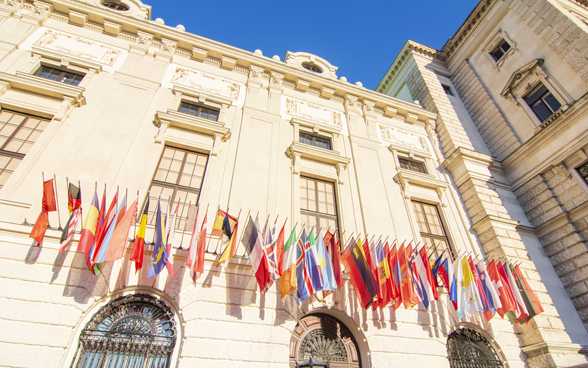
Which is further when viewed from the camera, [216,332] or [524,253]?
[524,253]

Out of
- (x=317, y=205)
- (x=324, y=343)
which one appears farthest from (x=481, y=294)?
(x=317, y=205)

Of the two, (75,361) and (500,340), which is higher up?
(500,340)

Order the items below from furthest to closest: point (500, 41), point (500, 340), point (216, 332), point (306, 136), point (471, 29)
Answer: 1. point (471, 29)
2. point (500, 41)
3. point (306, 136)
4. point (500, 340)
5. point (216, 332)

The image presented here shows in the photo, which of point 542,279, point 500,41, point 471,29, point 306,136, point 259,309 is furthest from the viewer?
point 471,29

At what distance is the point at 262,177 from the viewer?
Result: 10.9 m

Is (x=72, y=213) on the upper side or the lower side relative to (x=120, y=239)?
upper

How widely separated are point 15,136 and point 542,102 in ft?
69.3

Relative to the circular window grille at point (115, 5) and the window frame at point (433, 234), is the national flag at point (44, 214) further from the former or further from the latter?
the circular window grille at point (115, 5)

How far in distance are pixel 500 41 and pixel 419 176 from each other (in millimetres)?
10936

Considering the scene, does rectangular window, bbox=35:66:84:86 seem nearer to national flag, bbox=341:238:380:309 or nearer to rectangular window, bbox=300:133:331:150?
rectangular window, bbox=300:133:331:150

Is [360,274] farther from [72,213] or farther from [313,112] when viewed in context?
[313,112]

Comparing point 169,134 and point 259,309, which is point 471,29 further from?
point 259,309

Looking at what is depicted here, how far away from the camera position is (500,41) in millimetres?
17781

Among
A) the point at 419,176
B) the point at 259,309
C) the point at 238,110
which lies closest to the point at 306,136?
the point at 238,110
